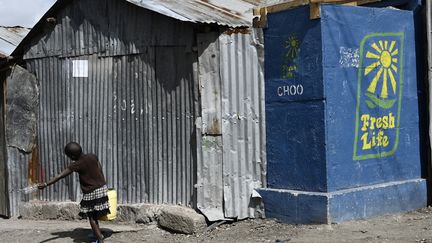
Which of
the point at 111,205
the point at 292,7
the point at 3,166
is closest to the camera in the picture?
the point at 111,205

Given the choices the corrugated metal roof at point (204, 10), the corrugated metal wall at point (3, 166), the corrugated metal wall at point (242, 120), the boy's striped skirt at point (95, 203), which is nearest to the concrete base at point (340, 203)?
the corrugated metal wall at point (242, 120)

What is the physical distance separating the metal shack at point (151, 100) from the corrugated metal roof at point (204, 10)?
0.8 inches

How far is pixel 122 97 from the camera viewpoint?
9.34 m

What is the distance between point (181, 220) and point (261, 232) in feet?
3.45

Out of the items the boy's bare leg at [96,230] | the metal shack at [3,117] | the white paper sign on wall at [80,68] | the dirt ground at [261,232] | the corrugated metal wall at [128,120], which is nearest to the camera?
the dirt ground at [261,232]

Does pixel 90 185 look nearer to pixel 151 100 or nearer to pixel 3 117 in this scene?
pixel 151 100

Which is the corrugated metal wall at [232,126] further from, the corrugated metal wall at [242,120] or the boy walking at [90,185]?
the boy walking at [90,185]

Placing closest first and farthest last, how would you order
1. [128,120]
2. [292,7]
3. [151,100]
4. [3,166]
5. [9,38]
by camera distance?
[292,7], [151,100], [128,120], [3,166], [9,38]

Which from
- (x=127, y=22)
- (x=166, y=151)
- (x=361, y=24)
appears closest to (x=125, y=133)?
(x=166, y=151)

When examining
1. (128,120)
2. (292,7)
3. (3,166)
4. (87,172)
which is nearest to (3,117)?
(3,166)

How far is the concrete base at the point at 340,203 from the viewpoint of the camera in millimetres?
7660

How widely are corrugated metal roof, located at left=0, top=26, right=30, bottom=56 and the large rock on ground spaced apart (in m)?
4.12

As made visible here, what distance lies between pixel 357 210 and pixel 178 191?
2.33m

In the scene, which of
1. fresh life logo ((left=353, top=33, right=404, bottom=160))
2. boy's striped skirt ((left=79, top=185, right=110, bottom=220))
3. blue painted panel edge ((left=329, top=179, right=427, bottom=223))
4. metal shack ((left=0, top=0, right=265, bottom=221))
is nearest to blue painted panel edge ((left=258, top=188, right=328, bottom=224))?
blue painted panel edge ((left=329, top=179, right=427, bottom=223))
